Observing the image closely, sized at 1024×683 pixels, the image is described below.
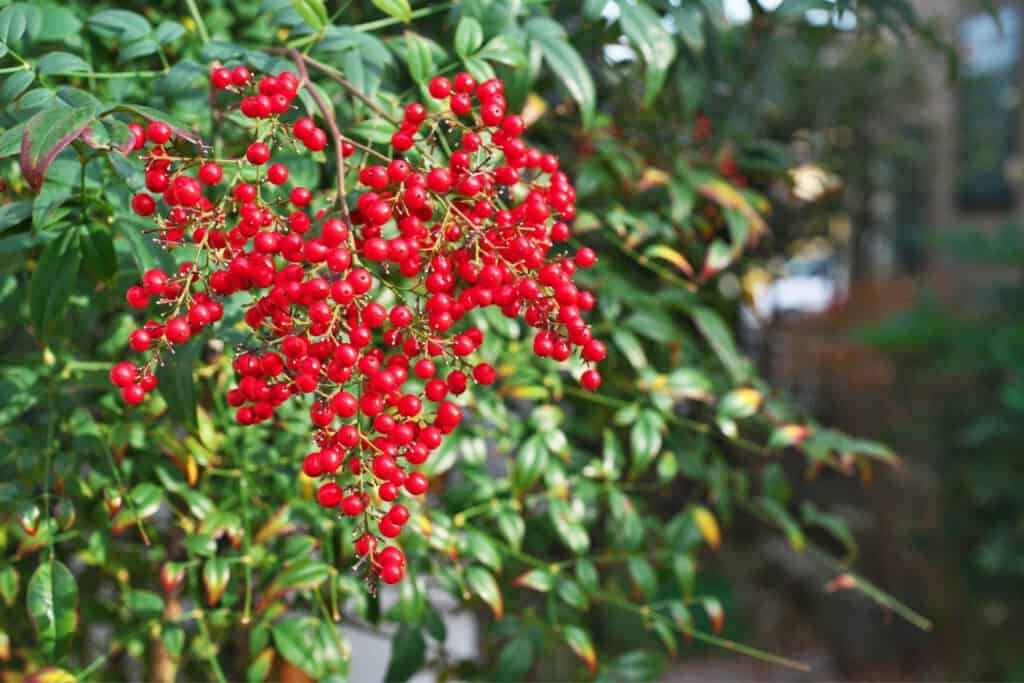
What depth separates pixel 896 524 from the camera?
337 centimetres

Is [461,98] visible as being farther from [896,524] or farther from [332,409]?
[896,524]

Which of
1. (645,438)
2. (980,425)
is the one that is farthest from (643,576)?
(980,425)

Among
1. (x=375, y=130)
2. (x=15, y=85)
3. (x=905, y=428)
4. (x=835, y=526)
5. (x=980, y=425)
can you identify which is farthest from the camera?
(x=905, y=428)

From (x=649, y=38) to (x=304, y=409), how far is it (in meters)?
0.56

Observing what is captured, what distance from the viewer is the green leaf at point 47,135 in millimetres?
741

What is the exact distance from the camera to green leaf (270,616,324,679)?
3.38 feet

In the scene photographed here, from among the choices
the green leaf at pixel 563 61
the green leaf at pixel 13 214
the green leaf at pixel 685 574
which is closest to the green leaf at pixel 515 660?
the green leaf at pixel 685 574

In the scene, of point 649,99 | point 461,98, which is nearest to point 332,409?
point 461,98

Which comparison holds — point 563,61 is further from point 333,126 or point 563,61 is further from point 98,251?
point 98,251

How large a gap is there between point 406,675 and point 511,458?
11.2 inches

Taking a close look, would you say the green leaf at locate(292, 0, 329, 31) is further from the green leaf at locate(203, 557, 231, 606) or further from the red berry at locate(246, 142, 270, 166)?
Answer: the green leaf at locate(203, 557, 231, 606)

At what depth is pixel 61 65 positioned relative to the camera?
2.96ft

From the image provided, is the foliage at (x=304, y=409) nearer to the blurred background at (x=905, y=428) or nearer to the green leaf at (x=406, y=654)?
the green leaf at (x=406, y=654)

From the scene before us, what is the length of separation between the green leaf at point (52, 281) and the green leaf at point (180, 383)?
110mm
